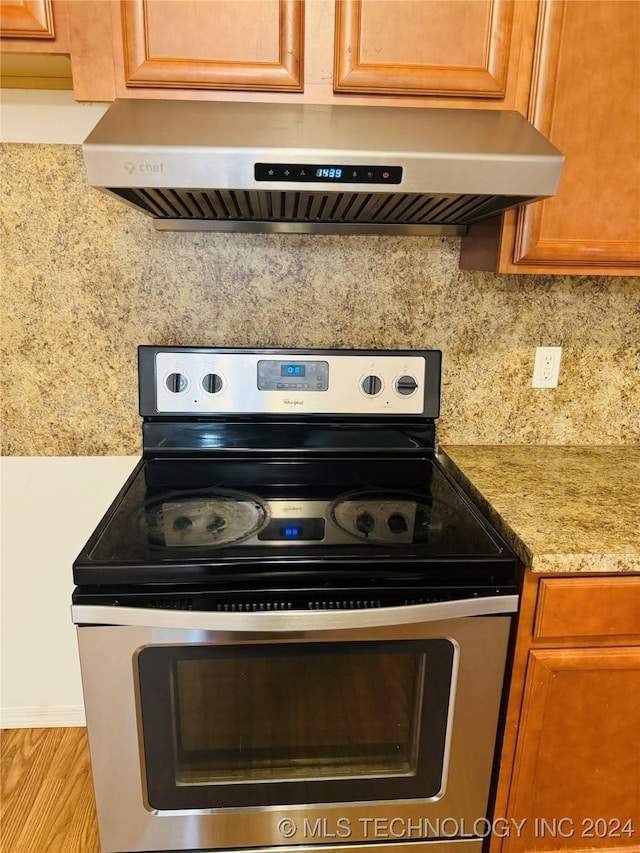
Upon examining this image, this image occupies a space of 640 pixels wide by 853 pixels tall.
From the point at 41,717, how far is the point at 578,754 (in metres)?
1.47

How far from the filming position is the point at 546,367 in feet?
5.11

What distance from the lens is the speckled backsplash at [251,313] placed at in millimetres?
1429

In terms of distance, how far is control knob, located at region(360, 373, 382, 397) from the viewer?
1.48m

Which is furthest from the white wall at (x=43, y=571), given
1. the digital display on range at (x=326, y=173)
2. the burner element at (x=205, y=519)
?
the digital display on range at (x=326, y=173)

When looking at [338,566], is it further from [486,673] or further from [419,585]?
[486,673]

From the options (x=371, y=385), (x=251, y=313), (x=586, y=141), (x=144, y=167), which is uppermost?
(x=586, y=141)

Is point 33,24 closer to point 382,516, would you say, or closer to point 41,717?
point 382,516

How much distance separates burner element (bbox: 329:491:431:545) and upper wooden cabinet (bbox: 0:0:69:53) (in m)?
1.02

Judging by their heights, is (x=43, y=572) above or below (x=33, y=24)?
below

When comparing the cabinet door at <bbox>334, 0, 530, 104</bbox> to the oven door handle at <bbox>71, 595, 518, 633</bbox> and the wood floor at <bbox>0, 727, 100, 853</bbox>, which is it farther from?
the wood floor at <bbox>0, 727, 100, 853</bbox>

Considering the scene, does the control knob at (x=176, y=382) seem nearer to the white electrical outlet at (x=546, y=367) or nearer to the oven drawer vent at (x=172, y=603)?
the oven drawer vent at (x=172, y=603)

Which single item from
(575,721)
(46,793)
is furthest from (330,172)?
(46,793)

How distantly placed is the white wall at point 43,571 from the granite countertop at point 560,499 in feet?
3.05

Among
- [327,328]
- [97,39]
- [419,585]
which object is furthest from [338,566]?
[97,39]
